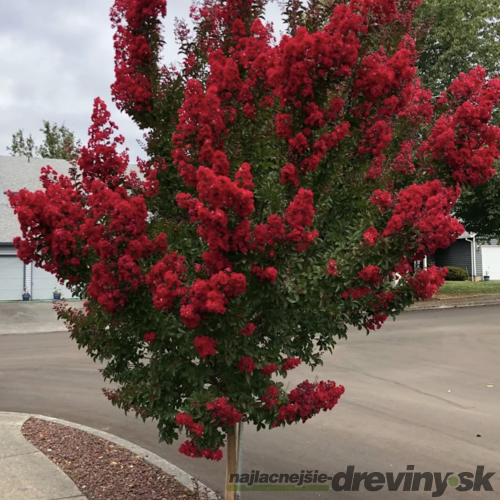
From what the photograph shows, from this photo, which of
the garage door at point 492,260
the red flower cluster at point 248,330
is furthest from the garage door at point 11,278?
the garage door at point 492,260

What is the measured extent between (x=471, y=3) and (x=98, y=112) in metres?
22.8

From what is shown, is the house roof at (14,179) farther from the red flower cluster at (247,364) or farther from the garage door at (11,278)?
the red flower cluster at (247,364)

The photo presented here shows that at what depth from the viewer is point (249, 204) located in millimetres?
2889

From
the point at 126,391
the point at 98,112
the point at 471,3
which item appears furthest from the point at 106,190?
the point at 471,3

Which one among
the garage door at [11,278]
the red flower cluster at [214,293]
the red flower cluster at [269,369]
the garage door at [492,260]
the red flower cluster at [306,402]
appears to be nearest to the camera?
the red flower cluster at [214,293]

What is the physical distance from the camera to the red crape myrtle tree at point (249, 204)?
10.2 feet

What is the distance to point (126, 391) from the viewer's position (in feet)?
12.4

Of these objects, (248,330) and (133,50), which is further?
(133,50)

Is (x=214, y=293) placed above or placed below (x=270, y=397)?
above

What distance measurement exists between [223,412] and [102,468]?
8.29ft

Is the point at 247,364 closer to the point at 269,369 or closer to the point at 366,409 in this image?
the point at 269,369

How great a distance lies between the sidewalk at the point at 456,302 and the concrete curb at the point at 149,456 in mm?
16357

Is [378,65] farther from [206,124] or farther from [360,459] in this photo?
[360,459]

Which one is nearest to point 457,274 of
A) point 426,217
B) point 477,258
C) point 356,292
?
point 477,258
